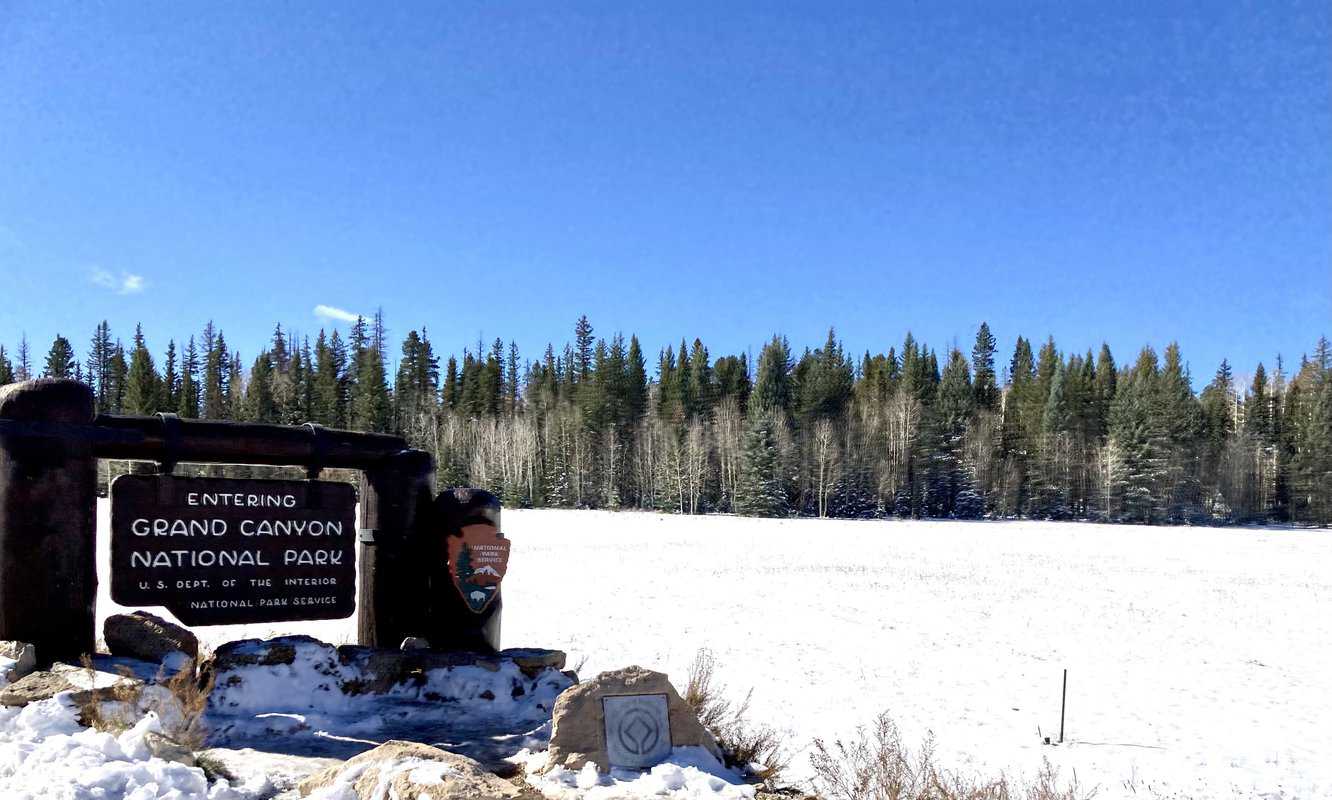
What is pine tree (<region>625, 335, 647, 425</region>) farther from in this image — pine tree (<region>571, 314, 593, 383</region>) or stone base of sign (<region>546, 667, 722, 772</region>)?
stone base of sign (<region>546, 667, 722, 772</region>)

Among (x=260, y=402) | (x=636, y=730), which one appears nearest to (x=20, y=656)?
(x=636, y=730)

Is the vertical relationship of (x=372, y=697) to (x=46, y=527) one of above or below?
below

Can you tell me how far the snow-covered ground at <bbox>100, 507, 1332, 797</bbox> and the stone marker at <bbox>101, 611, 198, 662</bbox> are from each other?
664cm

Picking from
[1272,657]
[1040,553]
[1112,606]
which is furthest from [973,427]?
[1272,657]

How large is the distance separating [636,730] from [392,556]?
13.1 ft

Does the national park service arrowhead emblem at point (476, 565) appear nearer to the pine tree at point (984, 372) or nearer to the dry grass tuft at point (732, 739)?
the dry grass tuft at point (732, 739)

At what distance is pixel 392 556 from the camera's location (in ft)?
29.9

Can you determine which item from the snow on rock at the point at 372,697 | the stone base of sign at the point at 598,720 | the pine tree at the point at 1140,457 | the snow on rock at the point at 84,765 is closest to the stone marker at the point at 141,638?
the snow on rock at the point at 372,697

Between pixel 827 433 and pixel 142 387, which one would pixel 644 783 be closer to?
pixel 827 433

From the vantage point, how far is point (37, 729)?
570 cm

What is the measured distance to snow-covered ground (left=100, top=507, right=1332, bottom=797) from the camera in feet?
38.7

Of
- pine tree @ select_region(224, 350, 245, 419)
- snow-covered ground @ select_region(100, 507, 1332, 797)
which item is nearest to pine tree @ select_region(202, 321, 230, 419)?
pine tree @ select_region(224, 350, 245, 419)

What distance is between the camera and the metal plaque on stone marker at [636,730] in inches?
242

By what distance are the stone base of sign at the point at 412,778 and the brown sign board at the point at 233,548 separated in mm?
3325
